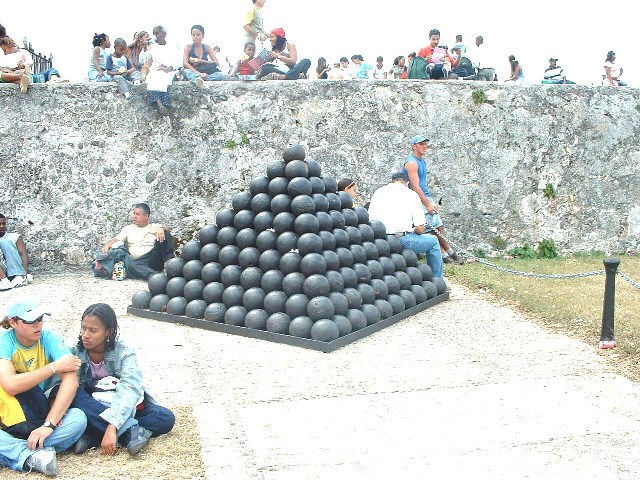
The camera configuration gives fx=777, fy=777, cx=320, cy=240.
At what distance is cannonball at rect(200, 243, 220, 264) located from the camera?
26.6 feet

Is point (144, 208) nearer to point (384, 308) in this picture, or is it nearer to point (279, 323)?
point (279, 323)

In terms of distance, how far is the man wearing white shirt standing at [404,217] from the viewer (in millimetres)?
9375

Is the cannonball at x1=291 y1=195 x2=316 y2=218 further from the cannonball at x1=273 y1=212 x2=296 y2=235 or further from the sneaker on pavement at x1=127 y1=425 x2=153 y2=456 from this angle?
the sneaker on pavement at x1=127 y1=425 x2=153 y2=456

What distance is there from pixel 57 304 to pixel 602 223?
27.5 ft

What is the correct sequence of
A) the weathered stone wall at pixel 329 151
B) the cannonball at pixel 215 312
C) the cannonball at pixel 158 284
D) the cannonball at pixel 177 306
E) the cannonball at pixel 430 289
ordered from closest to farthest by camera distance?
the cannonball at pixel 215 312, the cannonball at pixel 177 306, the cannonball at pixel 158 284, the cannonball at pixel 430 289, the weathered stone wall at pixel 329 151

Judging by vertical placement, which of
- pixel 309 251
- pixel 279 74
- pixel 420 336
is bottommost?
pixel 420 336

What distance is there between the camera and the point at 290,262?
7516 millimetres

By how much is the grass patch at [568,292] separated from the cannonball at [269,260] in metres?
2.90

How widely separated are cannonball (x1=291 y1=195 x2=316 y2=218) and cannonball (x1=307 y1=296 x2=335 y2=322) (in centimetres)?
102

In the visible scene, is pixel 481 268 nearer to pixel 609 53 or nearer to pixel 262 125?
pixel 262 125

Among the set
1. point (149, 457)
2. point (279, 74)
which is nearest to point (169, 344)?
point (149, 457)

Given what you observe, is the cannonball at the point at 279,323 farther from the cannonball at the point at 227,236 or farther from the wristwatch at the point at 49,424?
the wristwatch at the point at 49,424

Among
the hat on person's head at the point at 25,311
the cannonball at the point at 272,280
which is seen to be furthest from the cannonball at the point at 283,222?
the hat on person's head at the point at 25,311

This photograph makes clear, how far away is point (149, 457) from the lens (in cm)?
462
